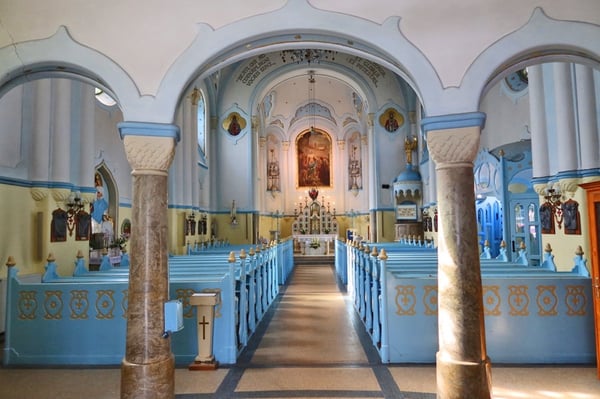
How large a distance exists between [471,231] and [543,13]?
211 centimetres

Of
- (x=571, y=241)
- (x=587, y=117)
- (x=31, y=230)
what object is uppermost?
(x=587, y=117)

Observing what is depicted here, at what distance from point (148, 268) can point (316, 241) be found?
51.1 feet

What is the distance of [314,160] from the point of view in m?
22.8

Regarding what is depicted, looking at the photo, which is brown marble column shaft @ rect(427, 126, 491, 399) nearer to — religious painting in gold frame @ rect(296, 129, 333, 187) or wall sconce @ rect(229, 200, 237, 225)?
wall sconce @ rect(229, 200, 237, 225)

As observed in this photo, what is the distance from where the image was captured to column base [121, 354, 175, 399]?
375 cm

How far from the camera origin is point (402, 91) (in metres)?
16.4

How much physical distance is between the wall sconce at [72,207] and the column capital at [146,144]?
13.1 feet

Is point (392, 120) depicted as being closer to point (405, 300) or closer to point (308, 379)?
point (405, 300)

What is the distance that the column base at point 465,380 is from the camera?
3.57 meters

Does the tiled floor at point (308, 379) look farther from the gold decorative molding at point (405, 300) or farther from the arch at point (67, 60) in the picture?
the arch at point (67, 60)

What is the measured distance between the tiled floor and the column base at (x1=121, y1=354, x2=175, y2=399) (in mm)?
313

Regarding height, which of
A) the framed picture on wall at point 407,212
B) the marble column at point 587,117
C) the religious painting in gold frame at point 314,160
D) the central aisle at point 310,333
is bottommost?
the central aisle at point 310,333

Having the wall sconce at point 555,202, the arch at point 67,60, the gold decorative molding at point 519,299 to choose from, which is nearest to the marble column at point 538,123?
the wall sconce at point 555,202

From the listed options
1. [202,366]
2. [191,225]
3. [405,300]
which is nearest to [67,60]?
[202,366]
